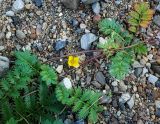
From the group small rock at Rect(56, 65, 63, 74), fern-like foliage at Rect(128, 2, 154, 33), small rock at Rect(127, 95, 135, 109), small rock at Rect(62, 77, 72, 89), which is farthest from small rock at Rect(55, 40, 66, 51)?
small rock at Rect(127, 95, 135, 109)

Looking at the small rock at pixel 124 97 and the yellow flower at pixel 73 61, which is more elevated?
the yellow flower at pixel 73 61

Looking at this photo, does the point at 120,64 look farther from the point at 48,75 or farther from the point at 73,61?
the point at 48,75

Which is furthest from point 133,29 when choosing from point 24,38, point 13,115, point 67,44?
point 13,115

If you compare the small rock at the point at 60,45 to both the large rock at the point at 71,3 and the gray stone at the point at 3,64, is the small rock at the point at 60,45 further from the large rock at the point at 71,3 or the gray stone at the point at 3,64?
the gray stone at the point at 3,64

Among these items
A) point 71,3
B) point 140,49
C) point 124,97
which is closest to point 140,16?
point 140,49

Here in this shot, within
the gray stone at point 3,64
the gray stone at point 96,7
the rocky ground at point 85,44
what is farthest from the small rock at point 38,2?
the gray stone at point 3,64
